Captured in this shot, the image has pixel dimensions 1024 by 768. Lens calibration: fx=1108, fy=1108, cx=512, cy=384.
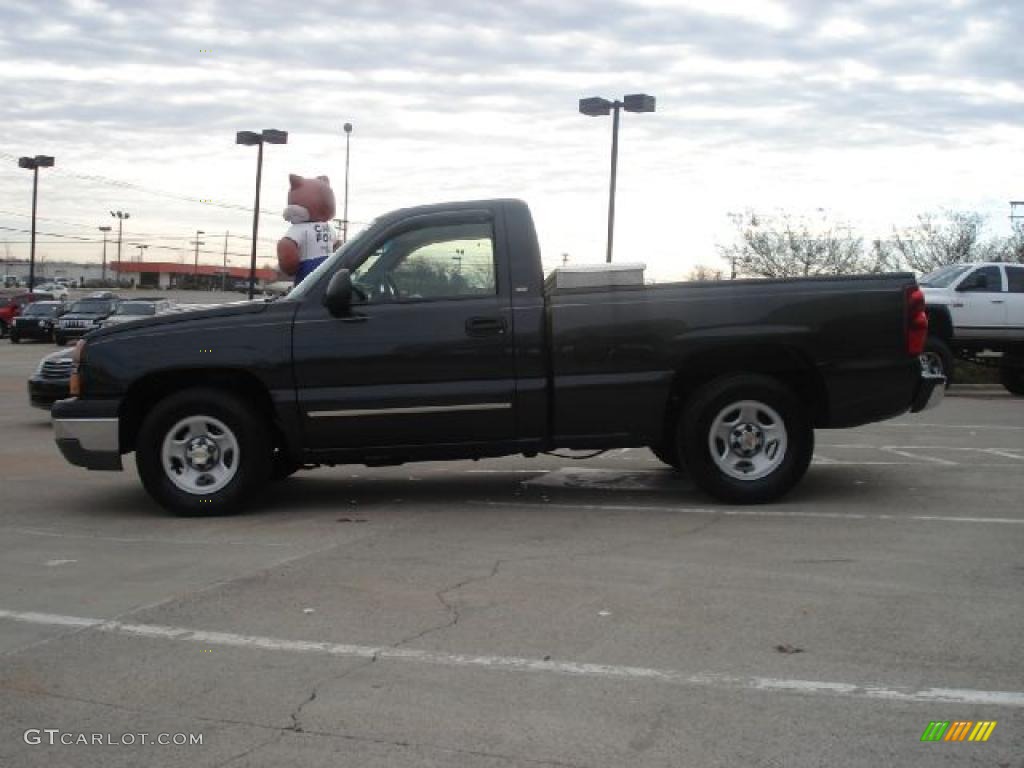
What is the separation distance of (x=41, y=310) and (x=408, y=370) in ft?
120

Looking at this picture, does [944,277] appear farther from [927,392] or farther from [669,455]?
[927,392]

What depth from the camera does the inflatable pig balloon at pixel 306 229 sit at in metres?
10.8

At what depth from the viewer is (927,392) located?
25.0ft

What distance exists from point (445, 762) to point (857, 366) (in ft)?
15.8

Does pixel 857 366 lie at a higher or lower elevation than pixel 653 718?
higher

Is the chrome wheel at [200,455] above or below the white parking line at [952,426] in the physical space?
below

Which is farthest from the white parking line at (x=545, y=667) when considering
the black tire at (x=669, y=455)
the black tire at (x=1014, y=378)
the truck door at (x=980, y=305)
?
the black tire at (x=1014, y=378)

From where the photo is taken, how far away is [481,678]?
427 cm

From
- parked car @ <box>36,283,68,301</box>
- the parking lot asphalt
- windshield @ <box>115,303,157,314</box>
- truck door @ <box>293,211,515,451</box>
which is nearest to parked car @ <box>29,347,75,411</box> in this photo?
the parking lot asphalt

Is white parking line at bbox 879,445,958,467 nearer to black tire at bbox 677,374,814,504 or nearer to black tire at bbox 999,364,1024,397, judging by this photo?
black tire at bbox 677,374,814,504

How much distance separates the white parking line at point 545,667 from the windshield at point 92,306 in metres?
32.8

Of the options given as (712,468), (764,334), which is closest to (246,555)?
(712,468)

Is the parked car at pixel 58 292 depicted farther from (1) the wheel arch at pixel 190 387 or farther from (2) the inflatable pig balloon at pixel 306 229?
(1) the wheel arch at pixel 190 387

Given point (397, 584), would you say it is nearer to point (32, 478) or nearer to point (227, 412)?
point (227, 412)
